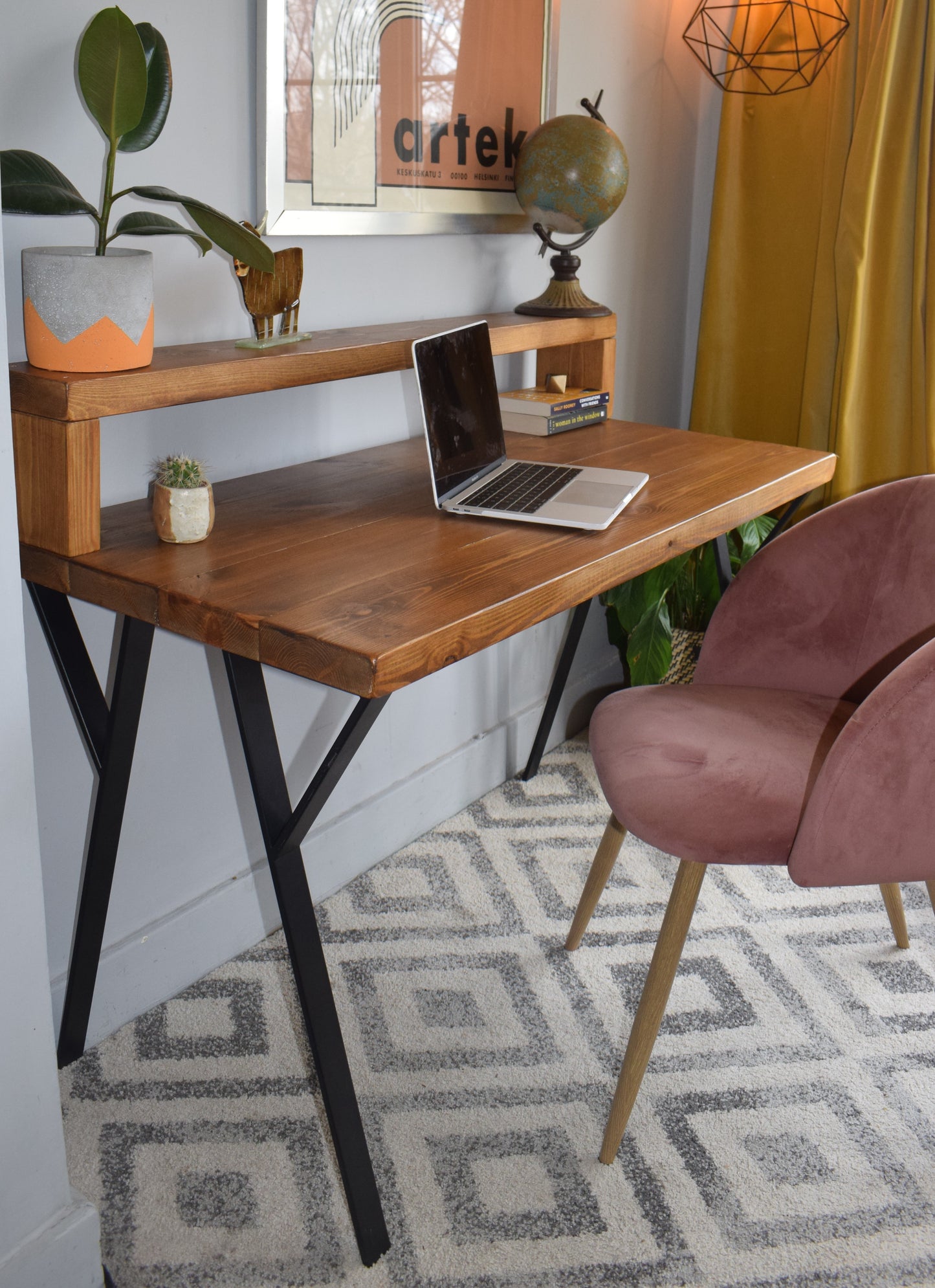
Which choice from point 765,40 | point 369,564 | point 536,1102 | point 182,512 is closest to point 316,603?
point 369,564

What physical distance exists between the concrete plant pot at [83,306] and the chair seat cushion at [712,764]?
2.43 ft

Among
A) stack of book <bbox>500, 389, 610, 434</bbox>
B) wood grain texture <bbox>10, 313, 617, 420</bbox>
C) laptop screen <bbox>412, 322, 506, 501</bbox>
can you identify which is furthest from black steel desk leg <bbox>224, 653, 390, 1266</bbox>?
stack of book <bbox>500, 389, 610, 434</bbox>

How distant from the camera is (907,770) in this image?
1235 mm

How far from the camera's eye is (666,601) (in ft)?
7.63

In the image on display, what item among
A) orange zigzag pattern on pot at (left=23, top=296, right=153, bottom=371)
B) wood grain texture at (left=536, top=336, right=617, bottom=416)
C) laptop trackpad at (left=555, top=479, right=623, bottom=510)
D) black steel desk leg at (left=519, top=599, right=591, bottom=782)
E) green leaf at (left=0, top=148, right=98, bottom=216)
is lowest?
black steel desk leg at (left=519, top=599, right=591, bottom=782)

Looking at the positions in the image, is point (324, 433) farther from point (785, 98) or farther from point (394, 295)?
point (785, 98)

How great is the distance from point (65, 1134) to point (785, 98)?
226 cm

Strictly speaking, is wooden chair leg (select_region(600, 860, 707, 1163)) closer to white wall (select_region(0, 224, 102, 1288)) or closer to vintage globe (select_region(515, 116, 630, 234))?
white wall (select_region(0, 224, 102, 1288))

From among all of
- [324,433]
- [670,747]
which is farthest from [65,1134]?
[324,433]

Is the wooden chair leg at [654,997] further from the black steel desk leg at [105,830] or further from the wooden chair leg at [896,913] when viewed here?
the black steel desk leg at [105,830]

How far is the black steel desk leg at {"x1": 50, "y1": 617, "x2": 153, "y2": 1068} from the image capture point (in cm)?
132

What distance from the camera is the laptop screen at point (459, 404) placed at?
1416 millimetres

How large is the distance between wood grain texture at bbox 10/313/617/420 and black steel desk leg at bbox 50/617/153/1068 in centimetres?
24

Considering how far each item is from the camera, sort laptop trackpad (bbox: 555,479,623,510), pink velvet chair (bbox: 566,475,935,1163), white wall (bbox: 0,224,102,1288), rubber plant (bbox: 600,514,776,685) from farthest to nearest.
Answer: rubber plant (bbox: 600,514,776,685) < laptop trackpad (bbox: 555,479,623,510) < pink velvet chair (bbox: 566,475,935,1163) < white wall (bbox: 0,224,102,1288)
